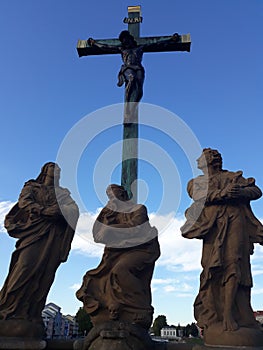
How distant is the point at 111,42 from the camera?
10.5 meters

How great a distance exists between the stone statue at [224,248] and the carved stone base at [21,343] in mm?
2287

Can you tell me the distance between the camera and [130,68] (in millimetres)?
9781

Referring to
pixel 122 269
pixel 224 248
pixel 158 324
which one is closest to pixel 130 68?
pixel 224 248

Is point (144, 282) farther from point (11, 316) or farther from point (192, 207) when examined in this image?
point (11, 316)

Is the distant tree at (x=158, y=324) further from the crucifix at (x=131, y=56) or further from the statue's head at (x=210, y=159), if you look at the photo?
the statue's head at (x=210, y=159)

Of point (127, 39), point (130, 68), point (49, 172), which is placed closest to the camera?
point (49, 172)

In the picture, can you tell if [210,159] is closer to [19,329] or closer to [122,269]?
[122,269]

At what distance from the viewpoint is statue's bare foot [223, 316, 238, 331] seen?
16.8 feet

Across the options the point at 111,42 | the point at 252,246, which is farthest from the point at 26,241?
Answer: the point at 111,42

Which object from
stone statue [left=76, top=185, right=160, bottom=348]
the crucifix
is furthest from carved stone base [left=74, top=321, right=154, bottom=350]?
the crucifix

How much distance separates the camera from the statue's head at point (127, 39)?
32.5 feet

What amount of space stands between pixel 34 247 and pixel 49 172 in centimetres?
136

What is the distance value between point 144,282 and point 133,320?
1.99ft

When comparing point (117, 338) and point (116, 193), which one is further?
point (116, 193)
